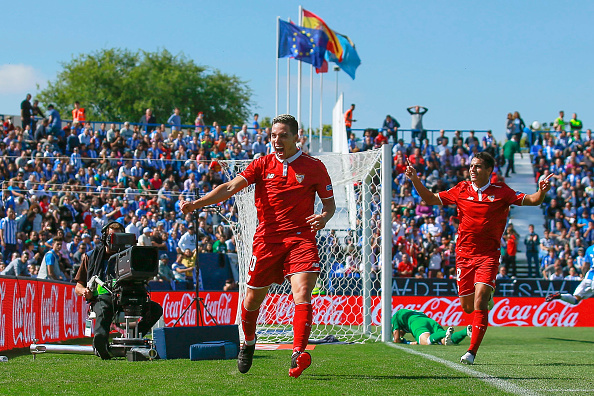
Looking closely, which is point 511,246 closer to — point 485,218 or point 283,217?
point 485,218

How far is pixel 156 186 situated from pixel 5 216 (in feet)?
15.8

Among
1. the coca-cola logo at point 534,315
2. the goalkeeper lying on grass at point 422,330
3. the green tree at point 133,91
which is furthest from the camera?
the green tree at point 133,91

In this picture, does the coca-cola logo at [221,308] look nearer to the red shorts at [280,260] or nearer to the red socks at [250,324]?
the red socks at [250,324]

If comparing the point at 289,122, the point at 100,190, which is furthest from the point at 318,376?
the point at 100,190

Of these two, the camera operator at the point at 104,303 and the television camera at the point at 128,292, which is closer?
the television camera at the point at 128,292

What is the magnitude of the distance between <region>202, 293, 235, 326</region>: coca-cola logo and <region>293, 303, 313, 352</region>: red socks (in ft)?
41.8

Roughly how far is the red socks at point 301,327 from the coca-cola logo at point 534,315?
50.7 ft

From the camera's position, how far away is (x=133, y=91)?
70812 mm

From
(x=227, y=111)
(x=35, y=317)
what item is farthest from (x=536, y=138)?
(x=227, y=111)

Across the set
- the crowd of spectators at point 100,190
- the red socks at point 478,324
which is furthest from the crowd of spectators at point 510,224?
the red socks at point 478,324

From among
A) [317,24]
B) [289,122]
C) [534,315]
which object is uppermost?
[317,24]

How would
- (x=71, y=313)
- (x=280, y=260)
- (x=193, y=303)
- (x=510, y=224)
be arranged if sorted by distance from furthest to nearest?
(x=510, y=224), (x=193, y=303), (x=71, y=313), (x=280, y=260)

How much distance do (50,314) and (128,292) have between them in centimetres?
417

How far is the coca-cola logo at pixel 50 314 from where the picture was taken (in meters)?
12.1
